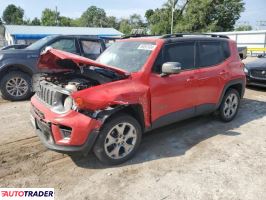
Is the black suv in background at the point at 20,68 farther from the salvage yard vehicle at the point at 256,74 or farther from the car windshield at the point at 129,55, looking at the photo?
the salvage yard vehicle at the point at 256,74

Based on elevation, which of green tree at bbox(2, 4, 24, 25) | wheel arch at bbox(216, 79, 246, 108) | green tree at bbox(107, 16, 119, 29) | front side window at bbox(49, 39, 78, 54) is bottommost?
wheel arch at bbox(216, 79, 246, 108)

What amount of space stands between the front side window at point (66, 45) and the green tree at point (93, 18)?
92663mm

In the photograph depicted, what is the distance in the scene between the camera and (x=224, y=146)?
15.4ft

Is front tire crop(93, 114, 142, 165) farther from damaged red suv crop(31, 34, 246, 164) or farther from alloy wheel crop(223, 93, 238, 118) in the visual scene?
alloy wheel crop(223, 93, 238, 118)

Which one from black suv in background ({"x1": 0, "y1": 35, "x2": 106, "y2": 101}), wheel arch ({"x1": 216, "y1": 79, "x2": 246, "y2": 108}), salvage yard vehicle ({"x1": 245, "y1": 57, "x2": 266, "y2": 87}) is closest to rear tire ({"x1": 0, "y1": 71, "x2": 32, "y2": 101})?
black suv in background ({"x1": 0, "y1": 35, "x2": 106, "y2": 101})

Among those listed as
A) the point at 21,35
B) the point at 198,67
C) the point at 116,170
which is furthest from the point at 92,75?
the point at 21,35

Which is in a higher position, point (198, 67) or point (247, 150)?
point (198, 67)

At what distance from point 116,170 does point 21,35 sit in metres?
38.4

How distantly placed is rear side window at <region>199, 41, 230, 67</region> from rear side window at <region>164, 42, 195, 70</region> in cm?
24

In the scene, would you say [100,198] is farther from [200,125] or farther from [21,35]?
[21,35]

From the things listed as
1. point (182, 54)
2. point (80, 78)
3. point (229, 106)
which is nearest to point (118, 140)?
point (80, 78)

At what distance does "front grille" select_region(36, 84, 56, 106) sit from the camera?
154 inches

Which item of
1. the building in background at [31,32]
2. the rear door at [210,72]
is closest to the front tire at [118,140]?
the rear door at [210,72]

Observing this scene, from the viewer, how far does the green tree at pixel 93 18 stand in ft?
329
